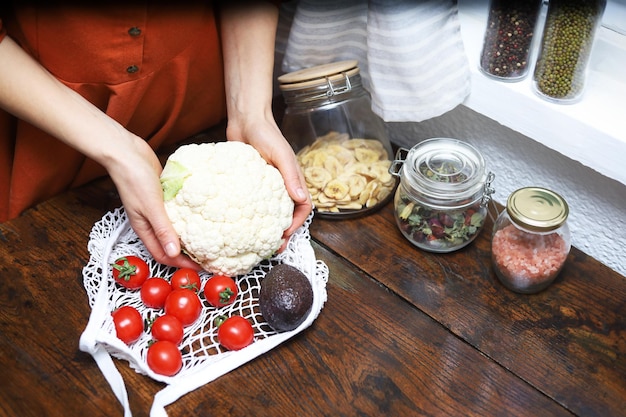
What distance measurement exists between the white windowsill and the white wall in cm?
7

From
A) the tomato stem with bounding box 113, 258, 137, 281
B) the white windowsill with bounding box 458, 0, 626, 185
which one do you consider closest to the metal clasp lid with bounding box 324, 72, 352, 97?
the white windowsill with bounding box 458, 0, 626, 185

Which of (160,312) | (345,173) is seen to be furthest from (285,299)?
(345,173)

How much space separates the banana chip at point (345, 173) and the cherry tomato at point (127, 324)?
361 mm

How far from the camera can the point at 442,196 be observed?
0.96m

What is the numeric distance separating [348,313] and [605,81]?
0.59 m

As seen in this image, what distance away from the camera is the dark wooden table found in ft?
2.72

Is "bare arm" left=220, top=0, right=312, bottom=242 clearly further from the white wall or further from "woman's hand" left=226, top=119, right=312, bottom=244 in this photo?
the white wall

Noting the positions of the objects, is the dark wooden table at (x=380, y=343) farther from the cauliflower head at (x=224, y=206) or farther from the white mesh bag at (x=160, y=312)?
the cauliflower head at (x=224, y=206)

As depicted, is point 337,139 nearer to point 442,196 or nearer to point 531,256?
point 442,196

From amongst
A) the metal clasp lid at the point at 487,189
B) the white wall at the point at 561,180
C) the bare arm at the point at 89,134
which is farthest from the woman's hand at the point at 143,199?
the white wall at the point at 561,180

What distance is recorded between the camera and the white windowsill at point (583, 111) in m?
0.97

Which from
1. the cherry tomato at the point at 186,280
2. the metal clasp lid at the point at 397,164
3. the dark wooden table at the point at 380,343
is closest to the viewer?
the dark wooden table at the point at 380,343

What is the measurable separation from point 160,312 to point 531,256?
1.84 ft

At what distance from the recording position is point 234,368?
2.83ft
